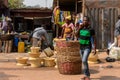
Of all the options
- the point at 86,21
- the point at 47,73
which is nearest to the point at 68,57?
the point at 47,73

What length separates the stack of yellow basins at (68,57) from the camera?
10875 millimetres

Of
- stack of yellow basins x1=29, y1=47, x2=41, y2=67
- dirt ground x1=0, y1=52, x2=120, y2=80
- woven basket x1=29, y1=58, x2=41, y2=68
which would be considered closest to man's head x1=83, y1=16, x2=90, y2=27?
dirt ground x1=0, y1=52, x2=120, y2=80

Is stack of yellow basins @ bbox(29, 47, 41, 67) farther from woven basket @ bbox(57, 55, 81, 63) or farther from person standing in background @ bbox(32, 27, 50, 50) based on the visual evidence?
person standing in background @ bbox(32, 27, 50, 50)

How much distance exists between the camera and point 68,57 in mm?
11008

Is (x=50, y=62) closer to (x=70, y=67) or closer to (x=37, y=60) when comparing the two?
(x=37, y=60)

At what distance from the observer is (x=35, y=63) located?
1277 centimetres

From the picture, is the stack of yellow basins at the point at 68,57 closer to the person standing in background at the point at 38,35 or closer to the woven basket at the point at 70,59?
the woven basket at the point at 70,59

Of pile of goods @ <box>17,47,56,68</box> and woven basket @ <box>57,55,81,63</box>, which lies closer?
woven basket @ <box>57,55,81,63</box>

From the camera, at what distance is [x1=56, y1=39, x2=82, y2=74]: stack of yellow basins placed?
10.9 meters

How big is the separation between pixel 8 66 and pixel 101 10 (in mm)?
7280

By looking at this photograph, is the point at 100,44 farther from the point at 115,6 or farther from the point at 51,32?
the point at 51,32

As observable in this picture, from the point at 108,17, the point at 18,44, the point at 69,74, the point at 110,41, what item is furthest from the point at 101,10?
the point at 69,74

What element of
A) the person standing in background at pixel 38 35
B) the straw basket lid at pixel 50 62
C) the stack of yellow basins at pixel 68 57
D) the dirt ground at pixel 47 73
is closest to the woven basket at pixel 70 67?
the stack of yellow basins at pixel 68 57

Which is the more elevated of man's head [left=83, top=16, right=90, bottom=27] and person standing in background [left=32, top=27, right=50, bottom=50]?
man's head [left=83, top=16, right=90, bottom=27]
